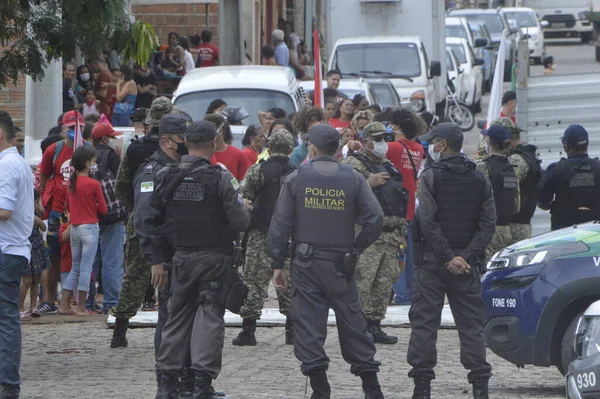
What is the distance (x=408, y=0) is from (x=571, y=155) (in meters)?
17.2

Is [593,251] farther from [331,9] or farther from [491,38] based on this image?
[491,38]

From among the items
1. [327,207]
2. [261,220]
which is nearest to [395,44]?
[261,220]

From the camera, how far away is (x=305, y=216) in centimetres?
908

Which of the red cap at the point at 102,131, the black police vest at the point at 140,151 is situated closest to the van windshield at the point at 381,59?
the red cap at the point at 102,131

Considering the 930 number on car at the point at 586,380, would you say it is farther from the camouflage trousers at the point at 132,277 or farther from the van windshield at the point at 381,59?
the van windshield at the point at 381,59

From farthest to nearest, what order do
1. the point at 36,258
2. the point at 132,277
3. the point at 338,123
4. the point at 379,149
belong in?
the point at 338,123 < the point at 36,258 < the point at 379,149 < the point at 132,277

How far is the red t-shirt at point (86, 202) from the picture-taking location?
1261 cm

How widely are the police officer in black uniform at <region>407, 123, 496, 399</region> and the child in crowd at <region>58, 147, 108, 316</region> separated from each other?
14.3 feet

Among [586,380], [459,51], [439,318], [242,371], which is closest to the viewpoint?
[586,380]

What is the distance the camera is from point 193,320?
9016mm

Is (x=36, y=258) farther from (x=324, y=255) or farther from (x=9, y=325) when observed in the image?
(x=324, y=255)

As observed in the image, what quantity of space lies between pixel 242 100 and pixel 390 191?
21.7 feet

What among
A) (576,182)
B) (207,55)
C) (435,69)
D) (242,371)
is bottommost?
(242,371)

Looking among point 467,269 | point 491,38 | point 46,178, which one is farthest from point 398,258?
point 491,38
